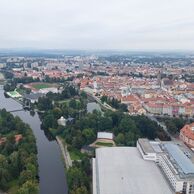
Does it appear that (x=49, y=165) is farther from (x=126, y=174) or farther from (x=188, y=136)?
(x=188, y=136)

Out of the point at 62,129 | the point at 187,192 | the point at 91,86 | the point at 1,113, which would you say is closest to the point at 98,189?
the point at 187,192

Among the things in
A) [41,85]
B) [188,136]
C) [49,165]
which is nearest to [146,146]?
[188,136]

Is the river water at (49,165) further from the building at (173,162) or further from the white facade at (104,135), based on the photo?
the building at (173,162)

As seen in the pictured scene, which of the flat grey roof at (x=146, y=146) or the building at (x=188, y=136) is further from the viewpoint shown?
the building at (x=188, y=136)

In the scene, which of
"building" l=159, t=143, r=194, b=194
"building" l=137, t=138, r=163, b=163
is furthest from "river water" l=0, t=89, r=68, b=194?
"building" l=159, t=143, r=194, b=194

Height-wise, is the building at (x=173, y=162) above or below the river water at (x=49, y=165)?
above

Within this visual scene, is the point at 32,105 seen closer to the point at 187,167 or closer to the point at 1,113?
the point at 1,113

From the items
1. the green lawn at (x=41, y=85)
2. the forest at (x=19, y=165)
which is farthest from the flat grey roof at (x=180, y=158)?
the green lawn at (x=41, y=85)
